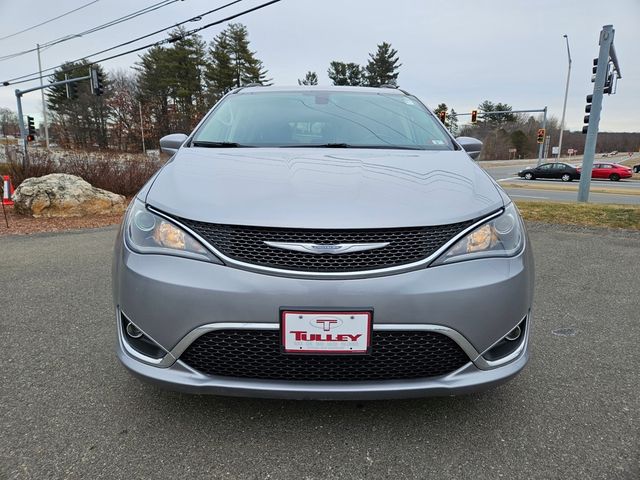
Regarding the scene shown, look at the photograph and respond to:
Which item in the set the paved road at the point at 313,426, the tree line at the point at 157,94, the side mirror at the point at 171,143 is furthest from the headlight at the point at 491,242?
the tree line at the point at 157,94

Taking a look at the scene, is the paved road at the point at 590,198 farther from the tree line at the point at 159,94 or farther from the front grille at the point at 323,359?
the tree line at the point at 159,94

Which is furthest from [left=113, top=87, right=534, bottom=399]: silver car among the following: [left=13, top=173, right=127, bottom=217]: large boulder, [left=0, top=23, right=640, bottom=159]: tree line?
[left=0, top=23, right=640, bottom=159]: tree line

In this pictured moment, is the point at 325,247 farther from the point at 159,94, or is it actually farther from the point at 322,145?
the point at 159,94

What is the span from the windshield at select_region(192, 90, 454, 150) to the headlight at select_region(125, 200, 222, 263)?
86 centimetres

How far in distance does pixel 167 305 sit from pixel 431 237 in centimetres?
100

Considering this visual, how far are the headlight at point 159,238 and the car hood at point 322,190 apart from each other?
6 cm

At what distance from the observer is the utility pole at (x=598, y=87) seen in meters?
9.62


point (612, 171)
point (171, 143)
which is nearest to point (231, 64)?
point (612, 171)

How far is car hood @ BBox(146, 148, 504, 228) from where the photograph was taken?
1.57 meters

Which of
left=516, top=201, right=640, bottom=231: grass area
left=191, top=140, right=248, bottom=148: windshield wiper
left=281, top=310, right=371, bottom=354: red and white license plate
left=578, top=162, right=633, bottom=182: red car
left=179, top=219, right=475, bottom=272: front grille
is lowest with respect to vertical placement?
left=578, top=162, right=633, bottom=182: red car

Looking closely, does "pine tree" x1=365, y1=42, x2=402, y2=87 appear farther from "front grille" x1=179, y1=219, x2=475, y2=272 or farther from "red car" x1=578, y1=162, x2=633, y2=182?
"front grille" x1=179, y1=219, x2=475, y2=272

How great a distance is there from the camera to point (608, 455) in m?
1.66

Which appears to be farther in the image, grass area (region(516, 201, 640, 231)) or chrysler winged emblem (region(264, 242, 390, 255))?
grass area (region(516, 201, 640, 231))

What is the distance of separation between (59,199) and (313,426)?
8088mm
